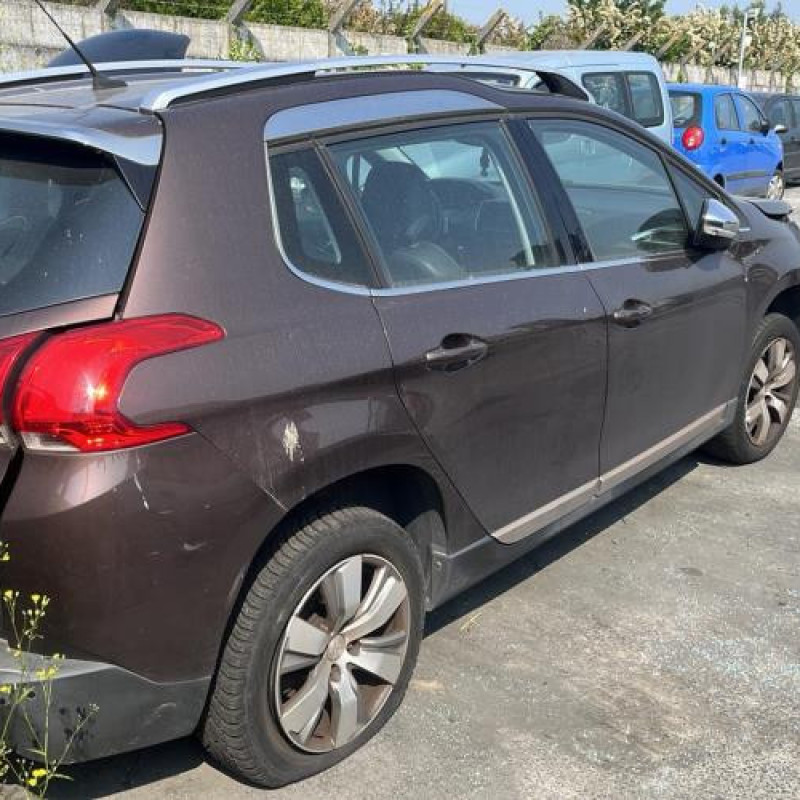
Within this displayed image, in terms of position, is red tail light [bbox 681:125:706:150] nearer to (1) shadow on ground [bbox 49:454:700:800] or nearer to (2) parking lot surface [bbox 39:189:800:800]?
(1) shadow on ground [bbox 49:454:700:800]

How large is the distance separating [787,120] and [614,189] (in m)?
17.4

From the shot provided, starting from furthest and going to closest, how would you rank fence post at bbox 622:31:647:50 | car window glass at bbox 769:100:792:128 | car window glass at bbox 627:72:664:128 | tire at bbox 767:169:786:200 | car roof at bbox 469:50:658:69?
fence post at bbox 622:31:647:50 → car window glass at bbox 769:100:792:128 → tire at bbox 767:169:786:200 → car window glass at bbox 627:72:664:128 → car roof at bbox 469:50:658:69

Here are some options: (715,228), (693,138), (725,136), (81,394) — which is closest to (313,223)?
(81,394)

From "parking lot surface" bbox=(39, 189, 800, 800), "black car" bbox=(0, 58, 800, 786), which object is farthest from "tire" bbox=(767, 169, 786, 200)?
"black car" bbox=(0, 58, 800, 786)

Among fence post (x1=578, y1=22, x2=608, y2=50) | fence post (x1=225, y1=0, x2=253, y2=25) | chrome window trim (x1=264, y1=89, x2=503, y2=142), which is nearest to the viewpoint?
chrome window trim (x1=264, y1=89, x2=503, y2=142)

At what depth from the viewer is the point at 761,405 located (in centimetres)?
485

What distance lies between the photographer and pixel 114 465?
212 centimetres

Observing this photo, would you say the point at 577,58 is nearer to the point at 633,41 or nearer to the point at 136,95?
the point at 136,95

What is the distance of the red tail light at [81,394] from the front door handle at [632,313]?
1.81 meters

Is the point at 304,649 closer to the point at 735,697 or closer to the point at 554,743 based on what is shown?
the point at 554,743

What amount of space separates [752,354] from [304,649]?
2815 millimetres

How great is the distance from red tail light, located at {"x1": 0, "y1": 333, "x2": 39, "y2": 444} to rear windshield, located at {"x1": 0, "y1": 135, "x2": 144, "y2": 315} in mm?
83

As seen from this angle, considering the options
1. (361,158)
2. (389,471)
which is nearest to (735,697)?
(389,471)

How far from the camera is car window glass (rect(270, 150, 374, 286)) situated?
2545 mm
